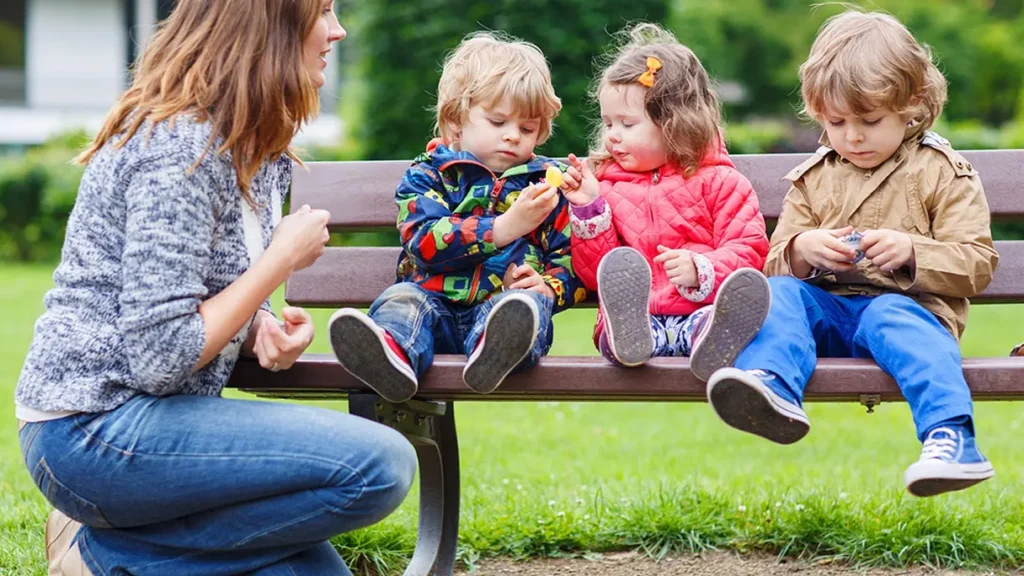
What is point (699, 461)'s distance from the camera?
495 cm

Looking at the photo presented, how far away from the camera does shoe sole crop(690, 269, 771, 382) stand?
255 centimetres

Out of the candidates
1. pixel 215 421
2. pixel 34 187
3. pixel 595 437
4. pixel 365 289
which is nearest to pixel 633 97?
pixel 365 289

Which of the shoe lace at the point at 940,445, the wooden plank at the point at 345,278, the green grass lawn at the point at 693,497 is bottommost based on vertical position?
the green grass lawn at the point at 693,497

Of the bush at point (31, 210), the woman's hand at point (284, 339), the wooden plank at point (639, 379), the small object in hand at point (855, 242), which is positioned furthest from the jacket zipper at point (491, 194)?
the bush at point (31, 210)

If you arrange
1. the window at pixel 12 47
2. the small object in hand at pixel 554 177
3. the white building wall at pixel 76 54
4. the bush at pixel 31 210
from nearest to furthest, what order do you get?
the small object in hand at pixel 554 177, the bush at pixel 31 210, the white building wall at pixel 76 54, the window at pixel 12 47

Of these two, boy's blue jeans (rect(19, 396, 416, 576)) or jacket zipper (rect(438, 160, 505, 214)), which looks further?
jacket zipper (rect(438, 160, 505, 214))

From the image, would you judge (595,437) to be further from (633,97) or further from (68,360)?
(68,360)

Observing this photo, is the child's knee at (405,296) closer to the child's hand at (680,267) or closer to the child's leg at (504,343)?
the child's leg at (504,343)

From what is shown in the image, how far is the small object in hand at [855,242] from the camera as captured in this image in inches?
113

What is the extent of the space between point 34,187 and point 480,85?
1210cm

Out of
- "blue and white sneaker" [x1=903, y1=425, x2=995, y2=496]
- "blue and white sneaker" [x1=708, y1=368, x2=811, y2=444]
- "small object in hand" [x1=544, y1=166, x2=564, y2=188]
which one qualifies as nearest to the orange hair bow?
"small object in hand" [x1=544, y1=166, x2=564, y2=188]

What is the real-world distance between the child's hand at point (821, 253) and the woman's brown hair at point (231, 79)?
4.05 ft

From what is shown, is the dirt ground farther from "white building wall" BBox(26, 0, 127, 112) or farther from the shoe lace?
"white building wall" BBox(26, 0, 127, 112)

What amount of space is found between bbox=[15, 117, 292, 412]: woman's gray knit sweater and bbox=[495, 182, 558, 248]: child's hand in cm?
72
